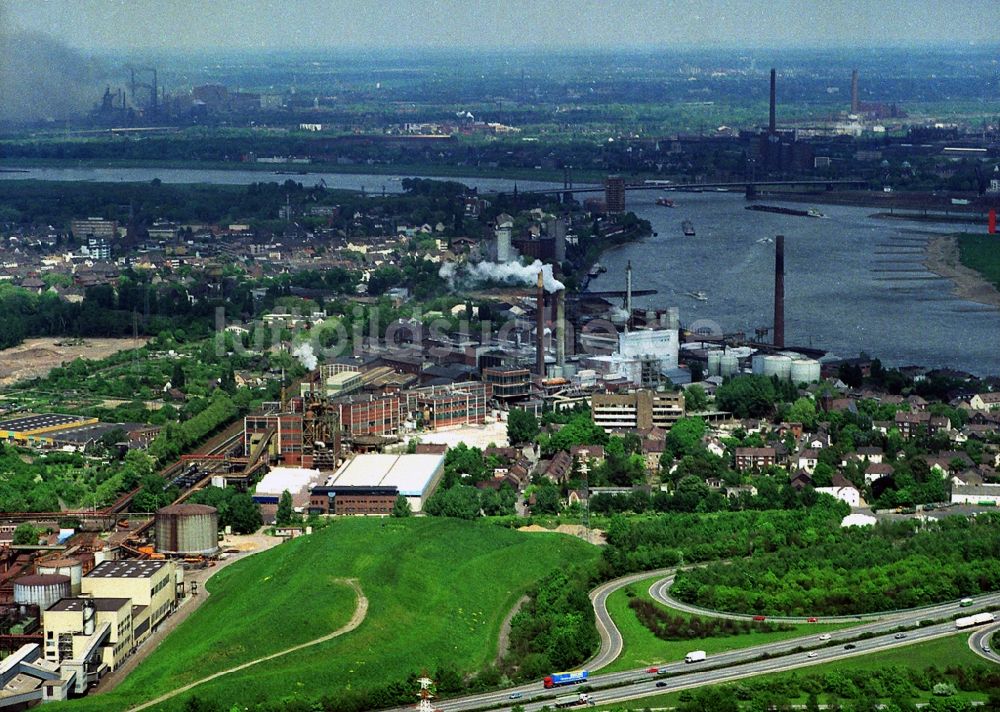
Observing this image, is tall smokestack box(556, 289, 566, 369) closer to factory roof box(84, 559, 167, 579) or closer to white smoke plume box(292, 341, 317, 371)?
white smoke plume box(292, 341, 317, 371)

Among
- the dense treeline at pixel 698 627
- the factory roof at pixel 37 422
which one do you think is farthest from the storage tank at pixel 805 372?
the dense treeline at pixel 698 627

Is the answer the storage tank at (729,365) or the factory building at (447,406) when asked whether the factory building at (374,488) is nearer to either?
the factory building at (447,406)

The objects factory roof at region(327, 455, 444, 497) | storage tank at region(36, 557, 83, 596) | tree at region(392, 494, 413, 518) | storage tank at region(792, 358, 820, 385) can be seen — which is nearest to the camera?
storage tank at region(36, 557, 83, 596)

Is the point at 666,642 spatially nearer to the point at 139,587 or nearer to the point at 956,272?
the point at 139,587

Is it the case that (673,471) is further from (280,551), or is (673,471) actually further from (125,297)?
(125,297)

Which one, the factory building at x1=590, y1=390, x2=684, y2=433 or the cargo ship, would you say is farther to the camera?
the cargo ship

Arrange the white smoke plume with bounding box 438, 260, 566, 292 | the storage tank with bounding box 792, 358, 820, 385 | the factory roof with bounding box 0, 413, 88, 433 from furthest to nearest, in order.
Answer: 1. the white smoke plume with bounding box 438, 260, 566, 292
2. the storage tank with bounding box 792, 358, 820, 385
3. the factory roof with bounding box 0, 413, 88, 433

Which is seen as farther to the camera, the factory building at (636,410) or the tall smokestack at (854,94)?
the tall smokestack at (854,94)

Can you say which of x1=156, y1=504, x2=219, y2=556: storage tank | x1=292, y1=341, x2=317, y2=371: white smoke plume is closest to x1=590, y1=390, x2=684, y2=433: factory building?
x1=292, y1=341, x2=317, y2=371: white smoke plume
